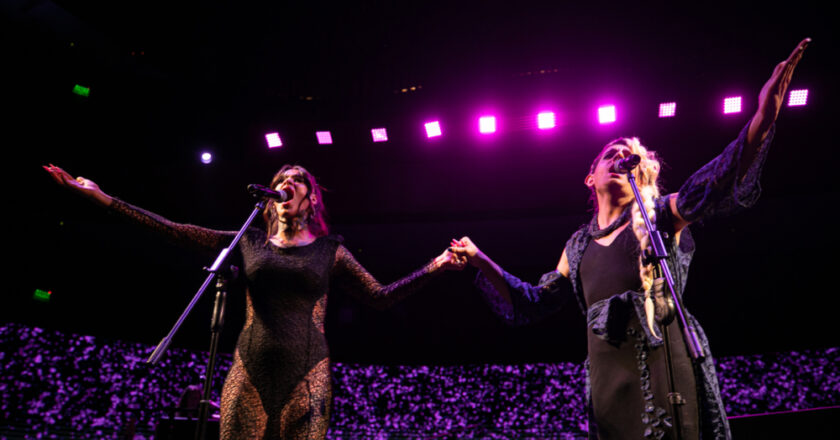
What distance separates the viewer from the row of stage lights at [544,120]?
4.28 meters

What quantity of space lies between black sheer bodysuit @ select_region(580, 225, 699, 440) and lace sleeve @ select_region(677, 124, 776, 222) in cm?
25

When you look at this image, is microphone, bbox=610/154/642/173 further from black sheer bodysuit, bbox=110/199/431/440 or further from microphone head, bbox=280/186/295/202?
microphone head, bbox=280/186/295/202

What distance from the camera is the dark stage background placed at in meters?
4.32

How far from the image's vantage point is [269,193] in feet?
7.10

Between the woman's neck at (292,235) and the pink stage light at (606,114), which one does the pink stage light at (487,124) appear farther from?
the woman's neck at (292,235)

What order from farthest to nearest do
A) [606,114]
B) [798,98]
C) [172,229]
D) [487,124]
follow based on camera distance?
1. [487,124]
2. [606,114]
3. [798,98]
4. [172,229]

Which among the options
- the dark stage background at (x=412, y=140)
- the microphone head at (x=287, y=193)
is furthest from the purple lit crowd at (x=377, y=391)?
the microphone head at (x=287, y=193)

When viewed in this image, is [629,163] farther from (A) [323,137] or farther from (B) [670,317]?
(A) [323,137]

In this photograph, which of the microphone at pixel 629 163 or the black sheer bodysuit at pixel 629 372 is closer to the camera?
the black sheer bodysuit at pixel 629 372

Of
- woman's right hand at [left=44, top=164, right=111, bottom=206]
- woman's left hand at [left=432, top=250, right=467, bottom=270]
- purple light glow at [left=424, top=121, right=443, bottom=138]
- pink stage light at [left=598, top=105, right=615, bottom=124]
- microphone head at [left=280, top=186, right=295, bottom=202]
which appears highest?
purple light glow at [left=424, top=121, right=443, bottom=138]

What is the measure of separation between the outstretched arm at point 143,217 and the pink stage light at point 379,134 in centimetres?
284

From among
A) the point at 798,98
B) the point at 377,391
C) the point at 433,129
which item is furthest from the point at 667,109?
the point at 377,391

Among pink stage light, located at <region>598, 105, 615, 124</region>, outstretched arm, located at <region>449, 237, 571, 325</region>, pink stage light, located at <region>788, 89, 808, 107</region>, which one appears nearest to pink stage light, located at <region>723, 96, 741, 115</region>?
pink stage light, located at <region>788, 89, 808, 107</region>

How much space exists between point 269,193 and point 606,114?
3.48m
